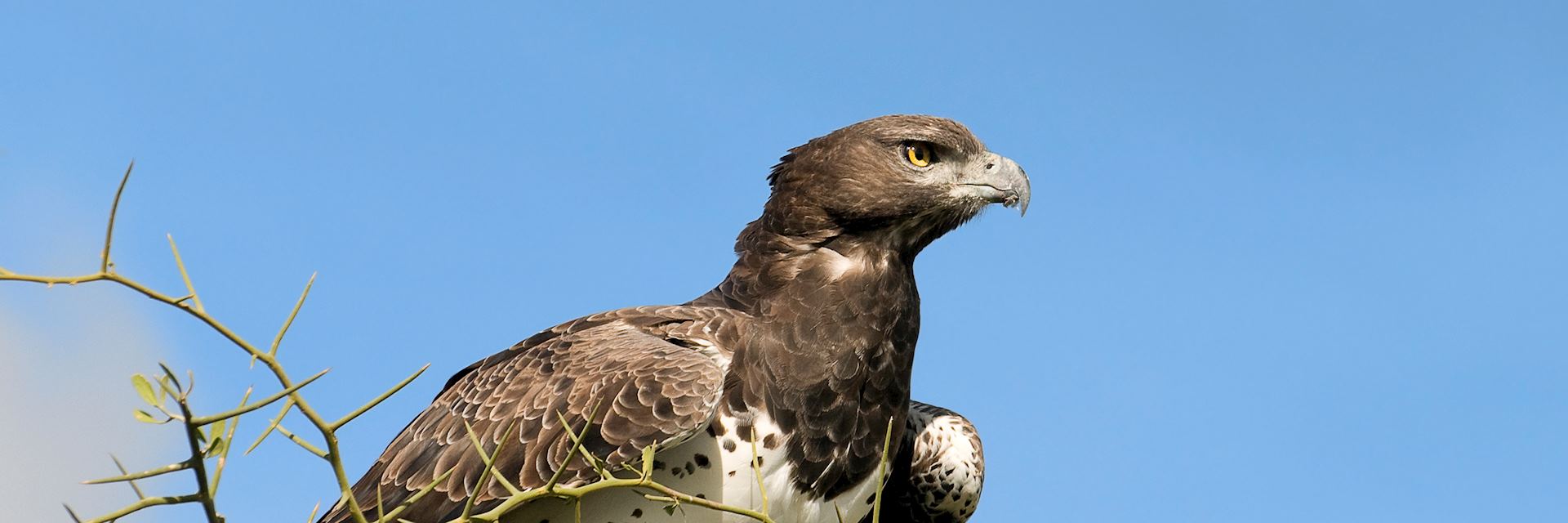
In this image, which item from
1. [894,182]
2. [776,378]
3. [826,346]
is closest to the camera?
[776,378]

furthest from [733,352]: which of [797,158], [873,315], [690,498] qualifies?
[690,498]

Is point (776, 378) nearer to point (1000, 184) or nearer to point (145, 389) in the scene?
point (1000, 184)

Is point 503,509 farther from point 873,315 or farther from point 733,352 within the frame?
point 873,315

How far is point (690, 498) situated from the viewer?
3.64 meters

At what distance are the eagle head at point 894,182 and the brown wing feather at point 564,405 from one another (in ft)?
2.16

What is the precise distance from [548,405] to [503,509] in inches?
118

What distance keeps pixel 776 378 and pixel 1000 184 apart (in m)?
1.47

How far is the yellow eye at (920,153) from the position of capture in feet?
22.9

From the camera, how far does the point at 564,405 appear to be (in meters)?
6.12

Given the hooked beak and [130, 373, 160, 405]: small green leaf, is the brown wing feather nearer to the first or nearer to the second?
the hooked beak

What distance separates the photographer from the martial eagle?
5.98m

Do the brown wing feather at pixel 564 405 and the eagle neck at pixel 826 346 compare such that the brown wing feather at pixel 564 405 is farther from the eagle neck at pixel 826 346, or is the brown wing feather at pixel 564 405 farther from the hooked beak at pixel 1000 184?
the hooked beak at pixel 1000 184

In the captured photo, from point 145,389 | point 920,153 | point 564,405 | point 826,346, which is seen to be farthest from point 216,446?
point 920,153

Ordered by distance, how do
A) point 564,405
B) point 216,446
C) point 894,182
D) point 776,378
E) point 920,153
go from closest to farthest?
→ 1. point 216,446
2. point 564,405
3. point 776,378
4. point 894,182
5. point 920,153
